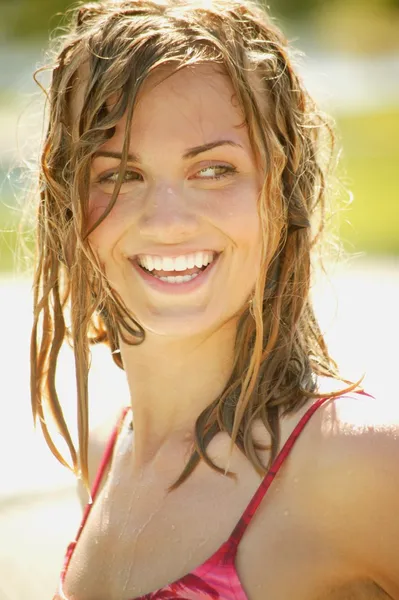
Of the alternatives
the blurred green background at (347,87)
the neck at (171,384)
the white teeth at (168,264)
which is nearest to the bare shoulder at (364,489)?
the neck at (171,384)

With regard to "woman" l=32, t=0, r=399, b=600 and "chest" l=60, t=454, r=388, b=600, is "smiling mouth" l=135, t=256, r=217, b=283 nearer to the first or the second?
"woman" l=32, t=0, r=399, b=600

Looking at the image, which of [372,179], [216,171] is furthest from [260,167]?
[372,179]

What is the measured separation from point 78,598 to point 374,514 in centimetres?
64

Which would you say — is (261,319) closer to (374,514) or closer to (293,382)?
(293,382)

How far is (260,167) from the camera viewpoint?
76.3 inches

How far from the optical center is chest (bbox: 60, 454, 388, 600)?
1.76m

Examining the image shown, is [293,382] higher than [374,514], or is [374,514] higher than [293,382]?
[293,382]

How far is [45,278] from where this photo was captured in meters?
2.22

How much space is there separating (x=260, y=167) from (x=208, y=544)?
71 cm

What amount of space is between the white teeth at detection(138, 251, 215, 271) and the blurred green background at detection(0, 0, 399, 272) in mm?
465

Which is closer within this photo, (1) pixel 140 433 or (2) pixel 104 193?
(2) pixel 104 193

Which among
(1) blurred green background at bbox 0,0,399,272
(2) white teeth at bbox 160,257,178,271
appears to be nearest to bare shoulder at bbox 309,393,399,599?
(2) white teeth at bbox 160,257,178,271

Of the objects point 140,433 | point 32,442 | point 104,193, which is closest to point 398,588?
point 140,433

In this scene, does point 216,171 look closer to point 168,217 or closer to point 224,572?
point 168,217
